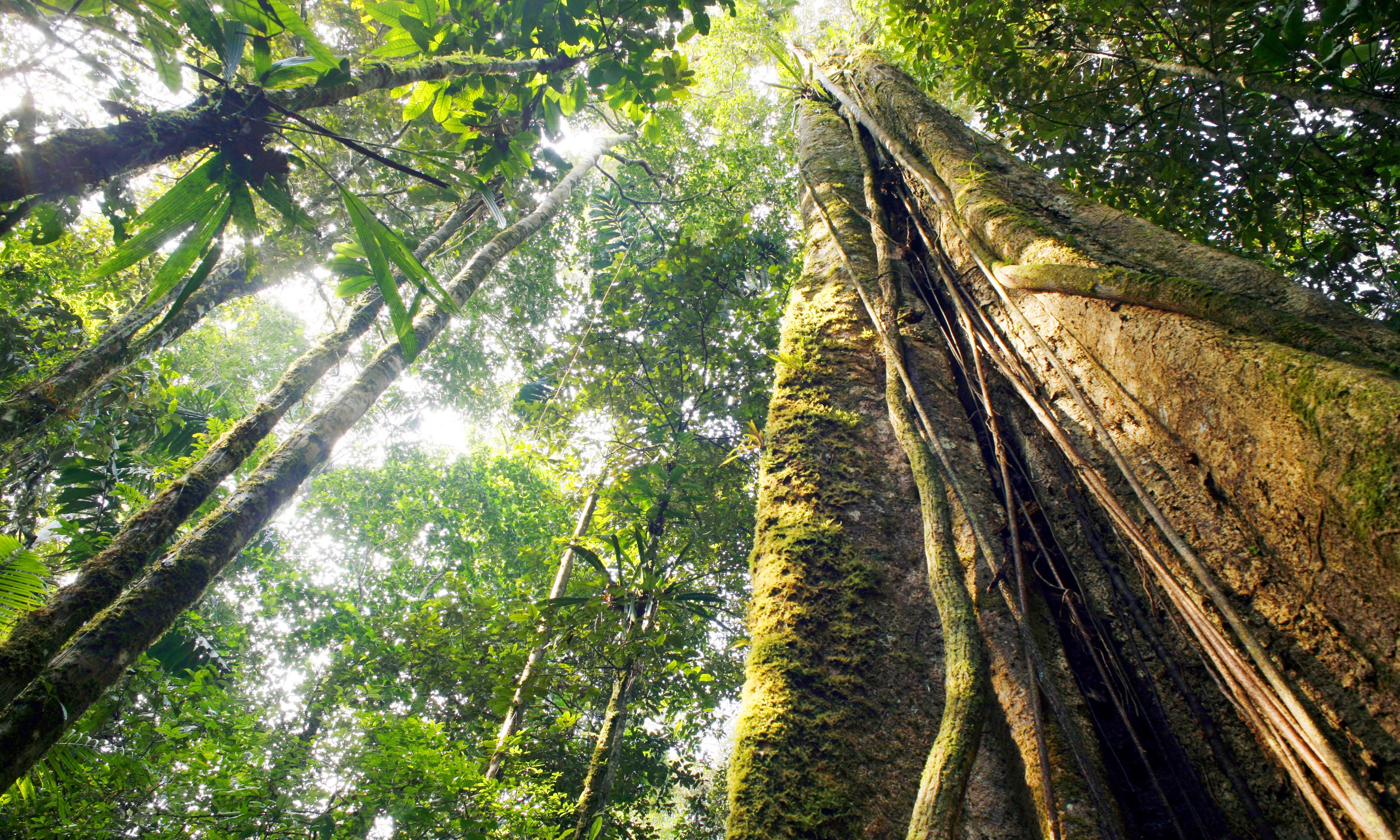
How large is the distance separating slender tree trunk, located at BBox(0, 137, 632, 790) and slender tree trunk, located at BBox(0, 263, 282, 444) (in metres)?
0.81

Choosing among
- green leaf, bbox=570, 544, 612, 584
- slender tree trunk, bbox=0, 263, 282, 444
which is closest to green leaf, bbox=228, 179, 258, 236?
slender tree trunk, bbox=0, 263, 282, 444

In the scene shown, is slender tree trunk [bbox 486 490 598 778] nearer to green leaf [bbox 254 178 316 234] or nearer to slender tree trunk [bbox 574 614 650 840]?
slender tree trunk [bbox 574 614 650 840]

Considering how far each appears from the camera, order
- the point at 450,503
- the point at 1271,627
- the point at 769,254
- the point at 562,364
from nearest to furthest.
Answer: the point at 1271,627 → the point at 562,364 → the point at 769,254 → the point at 450,503

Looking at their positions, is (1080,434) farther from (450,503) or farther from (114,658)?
(450,503)

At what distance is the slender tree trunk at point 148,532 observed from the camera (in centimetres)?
150

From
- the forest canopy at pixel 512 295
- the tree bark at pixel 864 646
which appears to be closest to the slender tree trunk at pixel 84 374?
the forest canopy at pixel 512 295

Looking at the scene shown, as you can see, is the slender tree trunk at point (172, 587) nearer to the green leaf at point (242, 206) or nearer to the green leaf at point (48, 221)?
the green leaf at point (48, 221)

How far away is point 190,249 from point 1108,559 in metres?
2.13

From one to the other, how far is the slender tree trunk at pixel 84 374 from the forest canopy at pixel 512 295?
0.08ft

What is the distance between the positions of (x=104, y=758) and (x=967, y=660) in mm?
5451

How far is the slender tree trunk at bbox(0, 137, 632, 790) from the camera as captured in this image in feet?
4.84

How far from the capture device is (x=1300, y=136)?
8.82ft

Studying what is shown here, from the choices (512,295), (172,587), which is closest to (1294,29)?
(172,587)

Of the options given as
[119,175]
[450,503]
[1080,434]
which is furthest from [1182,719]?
[450,503]
